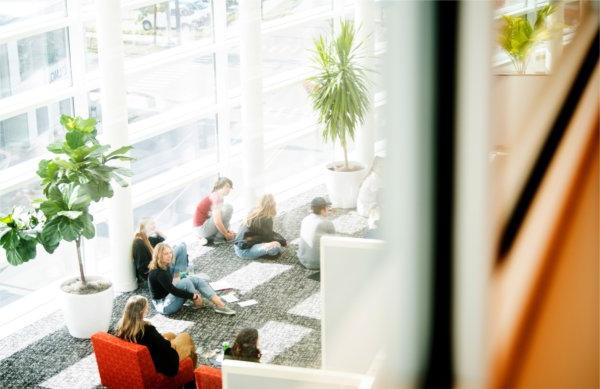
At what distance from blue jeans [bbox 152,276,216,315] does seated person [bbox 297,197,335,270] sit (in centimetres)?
110

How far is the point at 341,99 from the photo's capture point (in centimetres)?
931

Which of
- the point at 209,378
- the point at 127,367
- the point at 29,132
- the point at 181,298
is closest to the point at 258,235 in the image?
the point at 181,298

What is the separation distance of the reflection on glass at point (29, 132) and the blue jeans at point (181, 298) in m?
1.65

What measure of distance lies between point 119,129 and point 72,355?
188 centimetres

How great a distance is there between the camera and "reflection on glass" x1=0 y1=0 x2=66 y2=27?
22.9ft

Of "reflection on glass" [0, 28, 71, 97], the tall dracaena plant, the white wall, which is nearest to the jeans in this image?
the tall dracaena plant

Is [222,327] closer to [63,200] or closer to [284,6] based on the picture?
[63,200]

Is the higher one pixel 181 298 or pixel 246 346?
pixel 246 346

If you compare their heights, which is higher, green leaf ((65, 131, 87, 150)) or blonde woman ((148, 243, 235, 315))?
green leaf ((65, 131, 87, 150))

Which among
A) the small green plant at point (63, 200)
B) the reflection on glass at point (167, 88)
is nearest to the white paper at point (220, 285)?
the small green plant at point (63, 200)

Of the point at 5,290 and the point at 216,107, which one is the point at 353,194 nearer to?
the point at 216,107

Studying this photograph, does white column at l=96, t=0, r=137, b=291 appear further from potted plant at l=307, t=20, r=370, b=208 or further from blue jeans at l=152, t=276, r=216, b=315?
potted plant at l=307, t=20, r=370, b=208

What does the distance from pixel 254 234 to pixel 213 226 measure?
0.57 m

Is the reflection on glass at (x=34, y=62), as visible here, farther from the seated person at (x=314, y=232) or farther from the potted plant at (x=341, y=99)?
the potted plant at (x=341, y=99)
